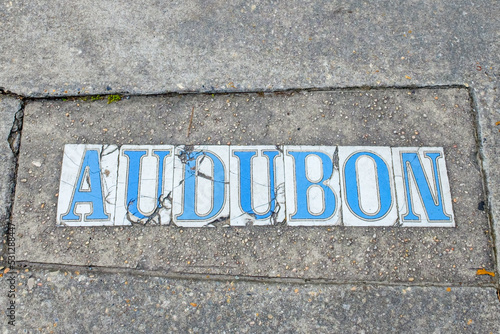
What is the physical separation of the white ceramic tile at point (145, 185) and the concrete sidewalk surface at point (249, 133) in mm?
81

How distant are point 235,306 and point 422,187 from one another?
1.54m

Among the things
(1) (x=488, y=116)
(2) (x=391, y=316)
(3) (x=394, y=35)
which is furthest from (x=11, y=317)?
(1) (x=488, y=116)

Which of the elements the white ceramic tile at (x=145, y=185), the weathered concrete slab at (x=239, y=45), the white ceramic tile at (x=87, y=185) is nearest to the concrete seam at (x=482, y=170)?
the weathered concrete slab at (x=239, y=45)

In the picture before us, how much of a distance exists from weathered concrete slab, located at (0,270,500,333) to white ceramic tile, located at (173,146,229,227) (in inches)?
17.1

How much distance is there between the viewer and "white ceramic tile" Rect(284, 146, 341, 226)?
246 cm

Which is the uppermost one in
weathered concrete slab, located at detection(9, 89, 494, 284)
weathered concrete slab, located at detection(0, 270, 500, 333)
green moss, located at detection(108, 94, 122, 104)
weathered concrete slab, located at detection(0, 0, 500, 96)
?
weathered concrete slab, located at detection(0, 0, 500, 96)

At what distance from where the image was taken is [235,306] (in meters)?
2.34

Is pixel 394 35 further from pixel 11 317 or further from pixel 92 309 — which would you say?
pixel 11 317

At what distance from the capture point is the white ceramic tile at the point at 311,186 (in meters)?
2.46

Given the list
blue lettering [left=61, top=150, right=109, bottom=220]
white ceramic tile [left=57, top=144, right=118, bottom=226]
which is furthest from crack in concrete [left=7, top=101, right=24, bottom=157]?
blue lettering [left=61, top=150, right=109, bottom=220]

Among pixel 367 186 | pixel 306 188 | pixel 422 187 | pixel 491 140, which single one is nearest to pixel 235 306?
pixel 306 188

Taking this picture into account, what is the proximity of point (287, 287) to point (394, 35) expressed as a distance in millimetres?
2131

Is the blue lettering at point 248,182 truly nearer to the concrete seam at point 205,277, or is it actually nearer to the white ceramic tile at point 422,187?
the concrete seam at point 205,277

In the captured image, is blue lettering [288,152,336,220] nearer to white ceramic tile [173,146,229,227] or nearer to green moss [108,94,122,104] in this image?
white ceramic tile [173,146,229,227]
